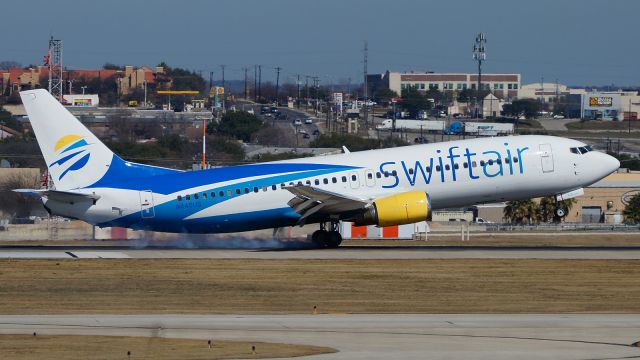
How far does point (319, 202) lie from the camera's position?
50.8 m

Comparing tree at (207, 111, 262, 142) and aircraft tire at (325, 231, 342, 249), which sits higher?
tree at (207, 111, 262, 142)

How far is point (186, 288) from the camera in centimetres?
3853

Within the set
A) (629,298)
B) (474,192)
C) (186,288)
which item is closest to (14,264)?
(186,288)

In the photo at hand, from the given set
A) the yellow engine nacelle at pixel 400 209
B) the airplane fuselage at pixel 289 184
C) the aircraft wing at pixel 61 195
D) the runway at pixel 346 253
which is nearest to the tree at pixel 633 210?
the runway at pixel 346 253

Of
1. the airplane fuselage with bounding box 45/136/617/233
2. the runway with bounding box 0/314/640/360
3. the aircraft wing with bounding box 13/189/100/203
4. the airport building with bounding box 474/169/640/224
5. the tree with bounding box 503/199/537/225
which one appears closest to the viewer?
the runway with bounding box 0/314/640/360

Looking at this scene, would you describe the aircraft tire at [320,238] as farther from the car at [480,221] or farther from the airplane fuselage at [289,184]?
the car at [480,221]

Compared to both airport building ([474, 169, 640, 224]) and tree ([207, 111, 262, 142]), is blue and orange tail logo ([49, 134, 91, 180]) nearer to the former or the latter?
airport building ([474, 169, 640, 224])

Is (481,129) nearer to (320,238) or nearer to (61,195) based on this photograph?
(320,238)

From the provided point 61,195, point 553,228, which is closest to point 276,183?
point 61,195

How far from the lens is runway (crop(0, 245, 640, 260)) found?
159 feet

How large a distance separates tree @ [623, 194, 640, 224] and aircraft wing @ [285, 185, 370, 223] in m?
46.2

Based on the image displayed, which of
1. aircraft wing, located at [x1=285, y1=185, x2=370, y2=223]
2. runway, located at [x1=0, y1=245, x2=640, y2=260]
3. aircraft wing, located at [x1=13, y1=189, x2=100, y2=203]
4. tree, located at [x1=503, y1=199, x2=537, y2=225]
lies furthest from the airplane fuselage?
tree, located at [x1=503, y1=199, x2=537, y2=225]

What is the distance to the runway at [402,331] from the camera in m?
25.9

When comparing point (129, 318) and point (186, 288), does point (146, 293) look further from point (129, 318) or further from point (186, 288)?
point (129, 318)
